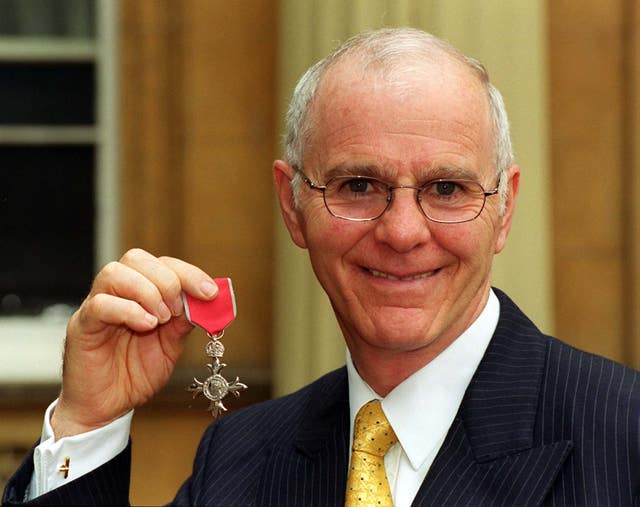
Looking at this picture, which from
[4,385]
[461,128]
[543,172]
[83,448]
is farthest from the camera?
[4,385]

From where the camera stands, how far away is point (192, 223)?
18.2ft

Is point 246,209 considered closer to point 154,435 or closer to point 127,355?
point 154,435

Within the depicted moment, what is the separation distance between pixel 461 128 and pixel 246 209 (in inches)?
131

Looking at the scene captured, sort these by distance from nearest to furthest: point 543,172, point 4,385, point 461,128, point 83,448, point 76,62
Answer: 1. point 461,128
2. point 83,448
3. point 543,172
4. point 4,385
5. point 76,62

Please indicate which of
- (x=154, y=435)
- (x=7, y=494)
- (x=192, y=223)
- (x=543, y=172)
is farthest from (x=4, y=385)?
(x=7, y=494)

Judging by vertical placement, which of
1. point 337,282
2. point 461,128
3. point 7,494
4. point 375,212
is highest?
point 461,128

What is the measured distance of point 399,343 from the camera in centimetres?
230

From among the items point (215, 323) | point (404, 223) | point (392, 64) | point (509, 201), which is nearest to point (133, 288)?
point (215, 323)

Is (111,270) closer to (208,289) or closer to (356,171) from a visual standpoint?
(208,289)

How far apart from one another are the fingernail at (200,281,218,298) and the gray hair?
33 centimetres

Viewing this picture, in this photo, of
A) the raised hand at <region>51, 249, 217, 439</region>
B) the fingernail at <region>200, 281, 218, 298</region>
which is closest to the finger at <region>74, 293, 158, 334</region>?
the raised hand at <region>51, 249, 217, 439</region>

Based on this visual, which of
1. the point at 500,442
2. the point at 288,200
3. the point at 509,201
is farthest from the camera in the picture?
the point at 288,200

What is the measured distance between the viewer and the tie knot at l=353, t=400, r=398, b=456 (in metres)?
2.31

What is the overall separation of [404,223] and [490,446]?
0.44 metres
